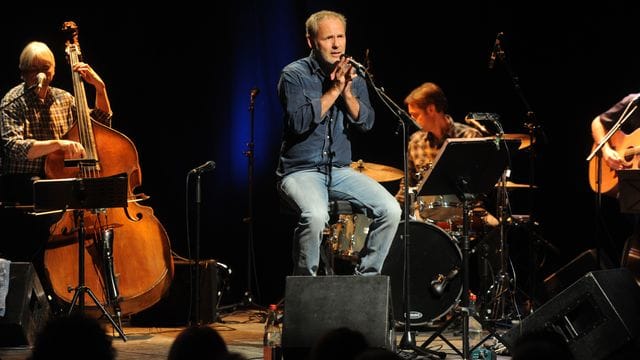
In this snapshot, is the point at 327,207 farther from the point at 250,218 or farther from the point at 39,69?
the point at 250,218

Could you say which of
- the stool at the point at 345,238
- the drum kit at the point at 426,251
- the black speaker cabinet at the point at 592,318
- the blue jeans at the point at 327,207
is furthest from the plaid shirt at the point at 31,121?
the black speaker cabinet at the point at 592,318

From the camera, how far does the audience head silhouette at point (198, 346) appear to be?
270cm

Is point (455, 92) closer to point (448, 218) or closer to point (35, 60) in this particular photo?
point (448, 218)

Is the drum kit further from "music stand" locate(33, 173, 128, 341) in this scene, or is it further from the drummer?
"music stand" locate(33, 173, 128, 341)

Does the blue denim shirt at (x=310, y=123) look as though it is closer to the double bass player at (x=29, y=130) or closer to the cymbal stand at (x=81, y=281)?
the cymbal stand at (x=81, y=281)

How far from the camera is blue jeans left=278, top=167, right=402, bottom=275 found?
5133mm

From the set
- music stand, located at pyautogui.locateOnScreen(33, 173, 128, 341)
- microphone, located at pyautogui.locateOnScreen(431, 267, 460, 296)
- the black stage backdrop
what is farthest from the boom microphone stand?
music stand, located at pyautogui.locateOnScreen(33, 173, 128, 341)

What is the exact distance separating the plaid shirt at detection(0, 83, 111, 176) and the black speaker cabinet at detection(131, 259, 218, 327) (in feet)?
4.56

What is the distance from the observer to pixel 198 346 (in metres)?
2.76

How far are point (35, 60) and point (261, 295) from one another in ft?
11.0

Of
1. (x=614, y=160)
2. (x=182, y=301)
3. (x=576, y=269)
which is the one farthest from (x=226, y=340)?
(x=614, y=160)

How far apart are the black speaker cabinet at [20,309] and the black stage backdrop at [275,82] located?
89.2 inches

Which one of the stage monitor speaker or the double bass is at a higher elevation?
the double bass

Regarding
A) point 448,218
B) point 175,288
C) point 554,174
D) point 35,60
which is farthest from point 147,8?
point 554,174
